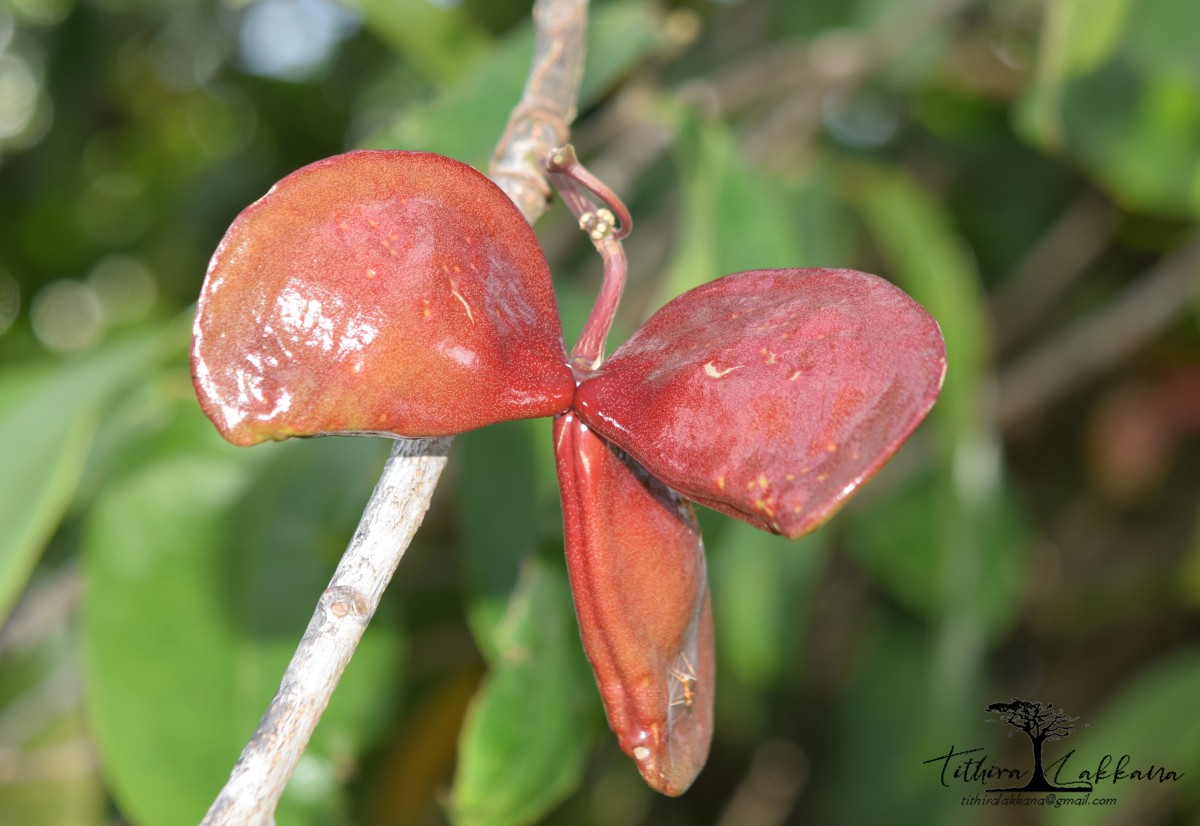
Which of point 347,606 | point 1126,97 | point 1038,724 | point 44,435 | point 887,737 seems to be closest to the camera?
point 347,606

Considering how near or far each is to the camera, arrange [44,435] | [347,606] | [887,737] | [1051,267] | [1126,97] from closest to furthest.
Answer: [347,606] < [44,435] < [1126,97] < [887,737] < [1051,267]

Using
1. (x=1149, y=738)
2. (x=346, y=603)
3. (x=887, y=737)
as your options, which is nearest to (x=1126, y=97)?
(x=1149, y=738)

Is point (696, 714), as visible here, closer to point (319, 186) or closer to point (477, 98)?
point (319, 186)

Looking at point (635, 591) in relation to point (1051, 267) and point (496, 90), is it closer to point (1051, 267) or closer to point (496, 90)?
point (496, 90)

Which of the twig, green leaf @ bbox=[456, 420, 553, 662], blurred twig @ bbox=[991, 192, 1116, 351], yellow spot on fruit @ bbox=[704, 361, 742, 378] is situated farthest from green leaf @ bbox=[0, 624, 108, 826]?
blurred twig @ bbox=[991, 192, 1116, 351]

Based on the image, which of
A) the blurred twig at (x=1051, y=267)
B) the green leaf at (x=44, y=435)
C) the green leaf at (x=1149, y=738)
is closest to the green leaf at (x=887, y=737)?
the green leaf at (x=1149, y=738)

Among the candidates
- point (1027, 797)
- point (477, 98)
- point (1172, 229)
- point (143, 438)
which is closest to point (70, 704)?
point (143, 438)

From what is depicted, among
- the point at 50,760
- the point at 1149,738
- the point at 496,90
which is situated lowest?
the point at 50,760
